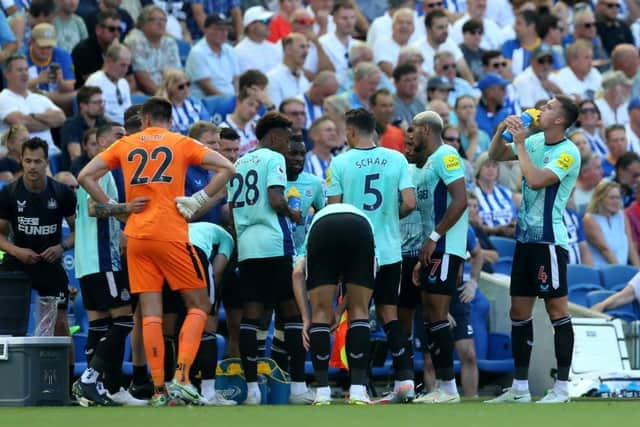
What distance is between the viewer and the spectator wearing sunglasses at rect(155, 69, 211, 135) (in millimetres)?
16188

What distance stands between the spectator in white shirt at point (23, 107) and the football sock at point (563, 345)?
19.3ft

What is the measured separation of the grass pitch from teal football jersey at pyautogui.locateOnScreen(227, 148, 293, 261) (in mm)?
1574

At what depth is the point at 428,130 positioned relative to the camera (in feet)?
40.5

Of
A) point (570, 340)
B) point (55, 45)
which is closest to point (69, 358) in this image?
point (570, 340)

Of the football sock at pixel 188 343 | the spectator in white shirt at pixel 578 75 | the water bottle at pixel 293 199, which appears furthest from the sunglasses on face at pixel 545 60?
the football sock at pixel 188 343

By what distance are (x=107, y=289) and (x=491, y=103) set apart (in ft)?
28.1

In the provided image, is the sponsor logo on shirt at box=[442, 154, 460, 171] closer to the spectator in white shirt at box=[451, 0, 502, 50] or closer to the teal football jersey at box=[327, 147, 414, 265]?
the teal football jersey at box=[327, 147, 414, 265]

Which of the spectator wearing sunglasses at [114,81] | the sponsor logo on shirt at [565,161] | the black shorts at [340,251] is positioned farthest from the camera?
the spectator wearing sunglasses at [114,81]

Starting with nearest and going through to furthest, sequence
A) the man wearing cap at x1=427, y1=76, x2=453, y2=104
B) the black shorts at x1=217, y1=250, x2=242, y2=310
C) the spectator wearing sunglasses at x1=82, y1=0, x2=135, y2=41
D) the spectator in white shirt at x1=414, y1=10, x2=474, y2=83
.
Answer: the black shorts at x1=217, y1=250, x2=242, y2=310 → the spectator wearing sunglasses at x1=82, y1=0, x2=135, y2=41 → the man wearing cap at x1=427, y1=76, x2=453, y2=104 → the spectator in white shirt at x1=414, y1=10, x2=474, y2=83

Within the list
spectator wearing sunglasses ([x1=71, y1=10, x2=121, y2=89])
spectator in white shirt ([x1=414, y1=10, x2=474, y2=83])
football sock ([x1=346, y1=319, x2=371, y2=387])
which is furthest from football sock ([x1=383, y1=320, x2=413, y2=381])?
spectator in white shirt ([x1=414, y1=10, x2=474, y2=83])

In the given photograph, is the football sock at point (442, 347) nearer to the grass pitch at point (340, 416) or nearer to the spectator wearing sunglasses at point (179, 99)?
the grass pitch at point (340, 416)

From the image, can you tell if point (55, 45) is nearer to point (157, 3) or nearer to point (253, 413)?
point (157, 3)

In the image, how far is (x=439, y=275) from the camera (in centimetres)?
1217

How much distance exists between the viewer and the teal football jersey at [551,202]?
39.1ft
